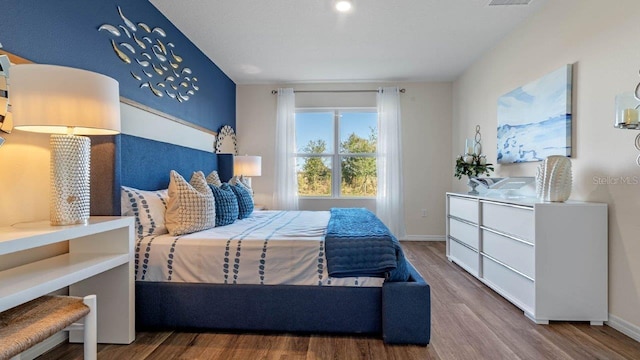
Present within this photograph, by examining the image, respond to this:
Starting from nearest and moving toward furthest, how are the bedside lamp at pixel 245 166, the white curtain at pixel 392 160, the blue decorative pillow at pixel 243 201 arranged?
1. the blue decorative pillow at pixel 243 201
2. the bedside lamp at pixel 245 166
3. the white curtain at pixel 392 160

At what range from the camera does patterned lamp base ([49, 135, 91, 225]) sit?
1528 mm

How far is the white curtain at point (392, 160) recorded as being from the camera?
15.0 feet

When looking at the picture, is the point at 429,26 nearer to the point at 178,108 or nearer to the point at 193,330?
the point at 178,108

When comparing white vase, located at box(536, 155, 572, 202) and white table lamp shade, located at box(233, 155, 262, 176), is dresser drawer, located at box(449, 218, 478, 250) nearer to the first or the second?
white vase, located at box(536, 155, 572, 202)

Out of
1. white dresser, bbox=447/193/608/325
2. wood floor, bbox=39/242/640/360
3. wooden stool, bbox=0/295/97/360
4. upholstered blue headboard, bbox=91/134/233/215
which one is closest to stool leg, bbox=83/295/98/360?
wooden stool, bbox=0/295/97/360

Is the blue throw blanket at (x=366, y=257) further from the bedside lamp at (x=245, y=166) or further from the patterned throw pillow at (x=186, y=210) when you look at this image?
the bedside lamp at (x=245, y=166)

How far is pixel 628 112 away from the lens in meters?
1.66

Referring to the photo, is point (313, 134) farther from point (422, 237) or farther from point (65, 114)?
point (65, 114)

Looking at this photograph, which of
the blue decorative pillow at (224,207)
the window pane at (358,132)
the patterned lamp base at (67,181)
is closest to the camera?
the patterned lamp base at (67,181)

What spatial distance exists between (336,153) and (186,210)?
3.02 meters

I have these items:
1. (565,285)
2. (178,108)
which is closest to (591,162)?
(565,285)

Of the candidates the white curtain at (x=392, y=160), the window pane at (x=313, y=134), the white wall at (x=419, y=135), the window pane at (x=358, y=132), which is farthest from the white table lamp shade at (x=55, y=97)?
the white curtain at (x=392, y=160)

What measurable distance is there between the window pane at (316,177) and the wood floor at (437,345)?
292 centimetres

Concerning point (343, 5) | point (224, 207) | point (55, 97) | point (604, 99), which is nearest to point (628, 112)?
point (604, 99)
